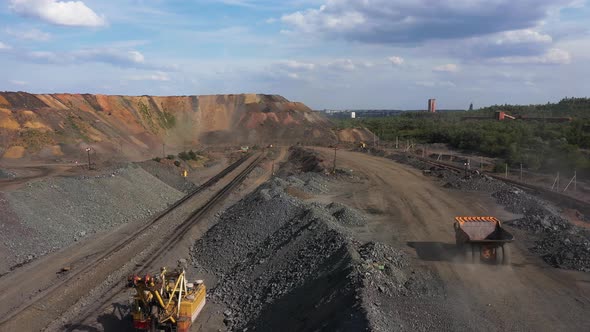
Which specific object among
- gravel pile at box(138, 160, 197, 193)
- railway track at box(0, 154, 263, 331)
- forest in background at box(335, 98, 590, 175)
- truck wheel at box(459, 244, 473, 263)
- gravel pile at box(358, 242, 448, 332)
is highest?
forest in background at box(335, 98, 590, 175)

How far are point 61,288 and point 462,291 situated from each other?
15241 millimetres

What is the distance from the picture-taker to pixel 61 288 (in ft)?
63.0

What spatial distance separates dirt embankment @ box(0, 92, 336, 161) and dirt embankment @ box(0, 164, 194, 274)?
23018 millimetres

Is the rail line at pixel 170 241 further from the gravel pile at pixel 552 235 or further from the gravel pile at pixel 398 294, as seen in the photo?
the gravel pile at pixel 552 235

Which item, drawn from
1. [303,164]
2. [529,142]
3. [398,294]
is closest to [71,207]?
[398,294]

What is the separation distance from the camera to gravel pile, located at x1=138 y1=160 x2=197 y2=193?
42656 mm

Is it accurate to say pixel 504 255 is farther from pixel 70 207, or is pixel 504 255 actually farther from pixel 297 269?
pixel 70 207

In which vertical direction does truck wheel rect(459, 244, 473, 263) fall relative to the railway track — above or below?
above

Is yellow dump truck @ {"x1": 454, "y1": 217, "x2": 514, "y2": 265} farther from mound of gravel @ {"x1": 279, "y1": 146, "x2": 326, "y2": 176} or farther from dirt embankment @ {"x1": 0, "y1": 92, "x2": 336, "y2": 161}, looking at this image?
dirt embankment @ {"x1": 0, "y1": 92, "x2": 336, "y2": 161}

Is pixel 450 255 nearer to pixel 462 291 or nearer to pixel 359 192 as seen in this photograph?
pixel 462 291

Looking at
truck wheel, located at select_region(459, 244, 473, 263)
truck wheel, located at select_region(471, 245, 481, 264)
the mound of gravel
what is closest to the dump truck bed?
truck wheel, located at select_region(459, 244, 473, 263)

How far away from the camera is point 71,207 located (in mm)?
29281

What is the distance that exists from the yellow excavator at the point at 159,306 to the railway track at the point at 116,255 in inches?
220

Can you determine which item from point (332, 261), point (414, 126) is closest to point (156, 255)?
point (332, 261)
